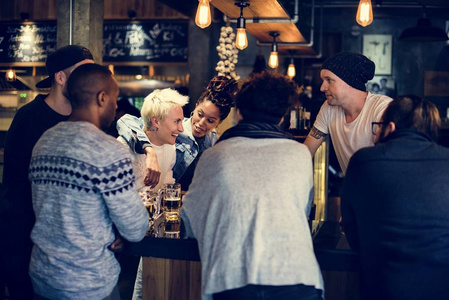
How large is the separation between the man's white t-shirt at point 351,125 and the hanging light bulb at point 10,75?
138 inches

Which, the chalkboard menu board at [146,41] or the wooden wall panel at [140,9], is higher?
the wooden wall panel at [140,9]

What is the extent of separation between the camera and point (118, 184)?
229 cm

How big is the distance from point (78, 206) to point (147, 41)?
731 centimetres

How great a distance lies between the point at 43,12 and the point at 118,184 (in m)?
5.41

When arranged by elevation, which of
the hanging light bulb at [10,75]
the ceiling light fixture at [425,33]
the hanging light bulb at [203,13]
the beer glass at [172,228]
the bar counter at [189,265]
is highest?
the ceiling light fixture at [425,33]

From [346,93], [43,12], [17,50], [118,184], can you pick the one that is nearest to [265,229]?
[118,184]

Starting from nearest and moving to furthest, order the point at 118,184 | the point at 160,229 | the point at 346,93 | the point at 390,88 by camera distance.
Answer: the point at 118,184 < the point at 160,229 < the point at 346,93 < the point at 390,88

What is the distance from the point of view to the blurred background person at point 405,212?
2285 millimetres

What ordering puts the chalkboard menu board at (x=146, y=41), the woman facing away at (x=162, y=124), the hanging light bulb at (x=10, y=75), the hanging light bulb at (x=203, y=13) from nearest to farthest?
the woman facing away at (x=162, y=124)
the hanging light bulb at (x=203, y=13)
the hanging light bulb at (x=10, y=75)
the chalkboard menu board at (x=146, y=41)

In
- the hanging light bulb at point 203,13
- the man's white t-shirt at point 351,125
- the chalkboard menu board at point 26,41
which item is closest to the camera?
the man's white t-shirt at point 351,125

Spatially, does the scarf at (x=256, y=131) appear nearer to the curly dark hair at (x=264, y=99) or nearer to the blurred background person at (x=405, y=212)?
the curly dark hair at (x=264, y=99)

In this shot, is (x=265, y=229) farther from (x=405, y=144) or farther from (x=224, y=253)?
(x=405, y=144)

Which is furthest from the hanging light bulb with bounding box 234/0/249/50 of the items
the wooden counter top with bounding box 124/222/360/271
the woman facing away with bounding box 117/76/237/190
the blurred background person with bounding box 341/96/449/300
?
the blurred background person with bounding box 341/96/449/300

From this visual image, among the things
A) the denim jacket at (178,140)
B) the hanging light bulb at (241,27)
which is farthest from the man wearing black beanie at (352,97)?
the hanging light bulb at (241,27)
